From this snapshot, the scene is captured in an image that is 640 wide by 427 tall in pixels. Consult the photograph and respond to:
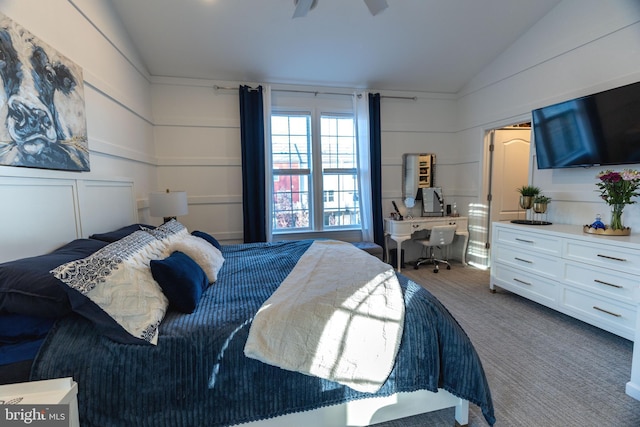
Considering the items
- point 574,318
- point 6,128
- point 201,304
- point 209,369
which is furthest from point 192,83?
point 574,318

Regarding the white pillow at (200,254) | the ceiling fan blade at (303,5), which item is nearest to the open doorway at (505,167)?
the ceiling fan blade at (303,5)

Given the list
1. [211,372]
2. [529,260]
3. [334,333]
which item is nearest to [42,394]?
[211,372]

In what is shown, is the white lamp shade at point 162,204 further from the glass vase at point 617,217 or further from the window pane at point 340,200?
the glass vase at point 617,217

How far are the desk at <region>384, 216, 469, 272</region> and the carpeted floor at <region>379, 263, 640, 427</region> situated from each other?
1.09 meters

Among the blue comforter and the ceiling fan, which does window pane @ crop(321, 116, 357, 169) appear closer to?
the ceiling fan

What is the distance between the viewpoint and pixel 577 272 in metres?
2.35

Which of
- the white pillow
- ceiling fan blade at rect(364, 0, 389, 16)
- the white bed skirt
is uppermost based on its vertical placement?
ceiling fan blade at rect(364, 0, 389, 16)

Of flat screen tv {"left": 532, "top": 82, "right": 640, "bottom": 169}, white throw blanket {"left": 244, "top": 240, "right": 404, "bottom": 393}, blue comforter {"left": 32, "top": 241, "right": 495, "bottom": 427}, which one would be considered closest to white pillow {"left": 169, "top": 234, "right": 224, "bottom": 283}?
blue comforter {"left": 32, "top": 241, "right": 495, "bottom": 427}

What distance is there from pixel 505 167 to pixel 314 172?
2.70 meters

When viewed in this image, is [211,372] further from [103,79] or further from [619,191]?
[619,191]

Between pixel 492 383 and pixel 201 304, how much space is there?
1.80m

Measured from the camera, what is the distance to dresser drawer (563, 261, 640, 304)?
6.60 ft

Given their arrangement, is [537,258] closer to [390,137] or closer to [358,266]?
[358,266]

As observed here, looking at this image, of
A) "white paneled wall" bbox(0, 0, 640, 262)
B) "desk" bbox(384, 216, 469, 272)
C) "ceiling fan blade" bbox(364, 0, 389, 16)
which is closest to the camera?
"ceiling fan blade" bbox(364, 0, 389, 16)
